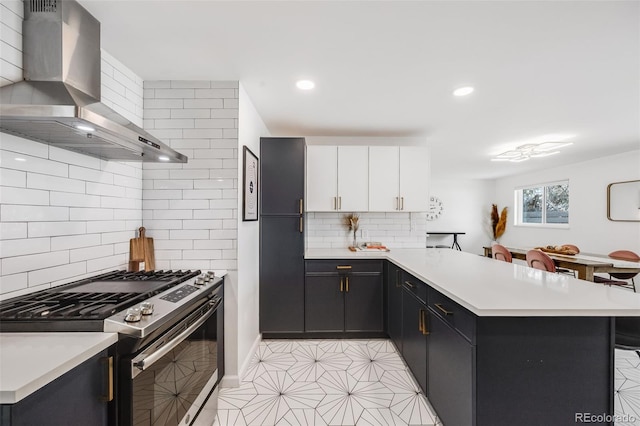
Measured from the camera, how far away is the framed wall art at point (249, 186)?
2.36 m

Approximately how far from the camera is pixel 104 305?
1.19 metres

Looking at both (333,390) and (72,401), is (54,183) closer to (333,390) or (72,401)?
(72,401)

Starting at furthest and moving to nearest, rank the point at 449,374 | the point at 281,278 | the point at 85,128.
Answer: the point at 281,278
the point at 449,374
the point at 85,128

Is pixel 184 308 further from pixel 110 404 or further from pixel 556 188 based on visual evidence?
pixel 556 188

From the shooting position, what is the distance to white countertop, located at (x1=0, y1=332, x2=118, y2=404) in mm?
732

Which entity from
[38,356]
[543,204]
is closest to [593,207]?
[543,204]

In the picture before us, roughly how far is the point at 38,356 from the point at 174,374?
59cm

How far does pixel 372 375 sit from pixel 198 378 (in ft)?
4.65

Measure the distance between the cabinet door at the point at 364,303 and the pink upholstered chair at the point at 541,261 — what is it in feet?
7.12

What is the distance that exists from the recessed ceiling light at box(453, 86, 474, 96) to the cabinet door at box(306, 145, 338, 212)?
4.61 ft

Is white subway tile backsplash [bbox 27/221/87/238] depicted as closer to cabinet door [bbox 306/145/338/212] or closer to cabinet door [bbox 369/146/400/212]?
cabinet door [bbox 306/145/338/212]

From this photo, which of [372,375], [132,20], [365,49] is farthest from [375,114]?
[372,375]

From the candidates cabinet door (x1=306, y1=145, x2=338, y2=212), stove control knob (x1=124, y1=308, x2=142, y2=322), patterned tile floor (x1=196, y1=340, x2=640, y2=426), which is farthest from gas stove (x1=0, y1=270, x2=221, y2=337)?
cabinet door (x1=306, y1=145, x2=338, y2=212)

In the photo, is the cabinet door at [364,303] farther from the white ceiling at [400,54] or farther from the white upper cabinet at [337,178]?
the white ceiling at [400,54]
